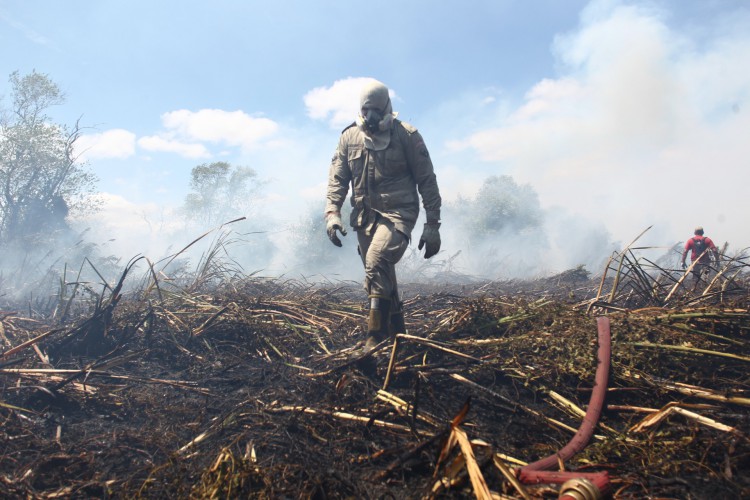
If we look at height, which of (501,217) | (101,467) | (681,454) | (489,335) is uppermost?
(501,217)

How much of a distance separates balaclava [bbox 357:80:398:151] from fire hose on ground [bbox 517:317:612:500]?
213 centimetres

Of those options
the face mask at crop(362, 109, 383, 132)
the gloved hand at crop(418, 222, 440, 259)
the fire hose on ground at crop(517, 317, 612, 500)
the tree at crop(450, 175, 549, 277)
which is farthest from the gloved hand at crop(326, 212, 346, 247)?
the tree at crop(450, 175, 549, 277)

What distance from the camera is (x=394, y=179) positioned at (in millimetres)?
3568

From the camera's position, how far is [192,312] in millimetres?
4211

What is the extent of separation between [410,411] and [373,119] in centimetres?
232

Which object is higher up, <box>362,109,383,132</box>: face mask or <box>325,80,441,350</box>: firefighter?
<box>362,109,383,132</box>: face mask

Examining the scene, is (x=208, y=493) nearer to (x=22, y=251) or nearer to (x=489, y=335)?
(x=489, y=335)

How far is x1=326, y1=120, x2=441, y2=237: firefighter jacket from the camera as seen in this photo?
3.52m

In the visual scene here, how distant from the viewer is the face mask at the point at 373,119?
349 centimetres

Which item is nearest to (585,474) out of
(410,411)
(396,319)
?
(410,411)

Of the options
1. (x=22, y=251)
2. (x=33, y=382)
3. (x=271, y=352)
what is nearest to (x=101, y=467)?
(x=33, y=382)

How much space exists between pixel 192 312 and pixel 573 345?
3.46m

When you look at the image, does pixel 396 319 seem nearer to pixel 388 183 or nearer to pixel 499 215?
pixel 388 183

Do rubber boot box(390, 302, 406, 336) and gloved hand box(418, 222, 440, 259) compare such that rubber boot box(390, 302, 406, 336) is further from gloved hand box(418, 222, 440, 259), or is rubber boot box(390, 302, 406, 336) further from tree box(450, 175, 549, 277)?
tree box(450, 175, 549, 277)
